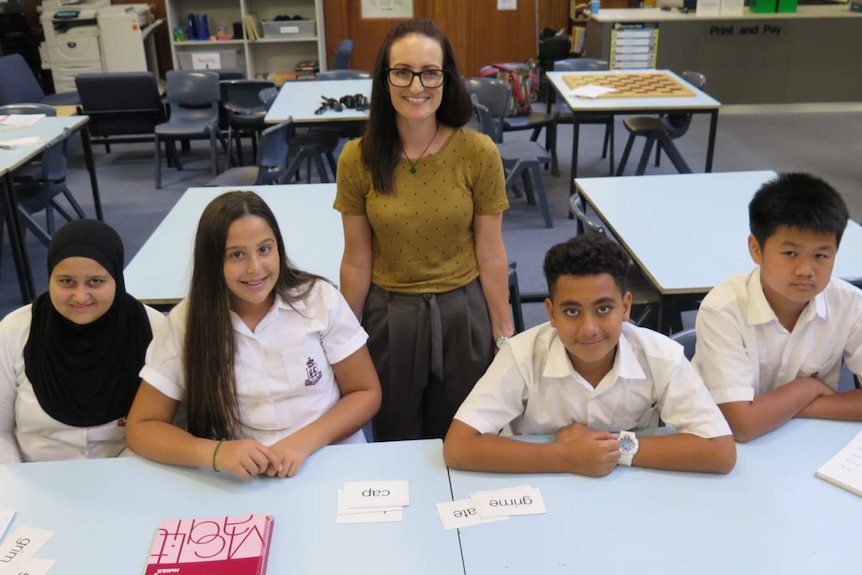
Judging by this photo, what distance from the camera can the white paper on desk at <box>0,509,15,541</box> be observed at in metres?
1.32

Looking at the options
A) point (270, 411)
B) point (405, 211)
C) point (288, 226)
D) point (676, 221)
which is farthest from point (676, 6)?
point (270, 411)

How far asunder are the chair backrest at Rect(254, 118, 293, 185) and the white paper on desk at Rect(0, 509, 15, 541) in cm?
275

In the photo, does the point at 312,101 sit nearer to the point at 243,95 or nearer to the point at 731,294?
the point at 243,95

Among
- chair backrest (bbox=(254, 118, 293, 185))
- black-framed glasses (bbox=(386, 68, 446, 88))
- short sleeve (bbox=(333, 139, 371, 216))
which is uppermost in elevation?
black-framed glasses (bbox=(386, 68, 446, 88))

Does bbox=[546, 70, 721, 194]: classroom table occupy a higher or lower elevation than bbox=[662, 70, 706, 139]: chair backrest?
higher

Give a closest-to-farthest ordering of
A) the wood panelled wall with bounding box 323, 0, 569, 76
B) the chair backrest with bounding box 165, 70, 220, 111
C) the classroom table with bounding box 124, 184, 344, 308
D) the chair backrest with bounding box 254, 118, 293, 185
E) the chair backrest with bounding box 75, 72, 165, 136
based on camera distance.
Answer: the classroom table with bounding box 124, 184, 344, 308, the chair backrest with bounding box 254, 118, 293, 185, the chair backrest with bounding box 75, 72, 165, 136, the chair backrest with bounding box 165, 70, 220, 111, the wood panelled wall with bounding box 323, 0, 569, 76

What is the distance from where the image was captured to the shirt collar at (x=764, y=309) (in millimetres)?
1636

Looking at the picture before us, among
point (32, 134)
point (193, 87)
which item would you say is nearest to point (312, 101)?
point (193, 87)

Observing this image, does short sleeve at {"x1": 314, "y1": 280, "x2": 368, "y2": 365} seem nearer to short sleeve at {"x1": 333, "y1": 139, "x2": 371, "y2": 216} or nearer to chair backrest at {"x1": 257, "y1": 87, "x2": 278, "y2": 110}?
short sleeve at {"x1": 333, "y1": 139, "x2": 371, "y2": 216}

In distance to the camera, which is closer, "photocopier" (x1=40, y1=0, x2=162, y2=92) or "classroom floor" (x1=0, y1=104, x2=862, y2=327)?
"classroom floor" (x1=0, y1=104, x2=862, y2=327)

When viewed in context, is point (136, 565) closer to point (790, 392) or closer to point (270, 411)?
point (270, 411)

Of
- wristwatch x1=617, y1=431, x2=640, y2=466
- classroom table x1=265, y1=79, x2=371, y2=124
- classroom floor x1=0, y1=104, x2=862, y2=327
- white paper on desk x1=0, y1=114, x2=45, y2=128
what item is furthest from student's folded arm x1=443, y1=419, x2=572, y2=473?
white paper on desk x1=0, y1=114, x2=45, y2=128

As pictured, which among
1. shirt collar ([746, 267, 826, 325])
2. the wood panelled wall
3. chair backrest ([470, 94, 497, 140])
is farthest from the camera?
the wood panelled wall

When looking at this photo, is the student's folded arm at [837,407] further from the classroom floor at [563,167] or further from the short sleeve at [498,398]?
the classroom floor at [563,167]
